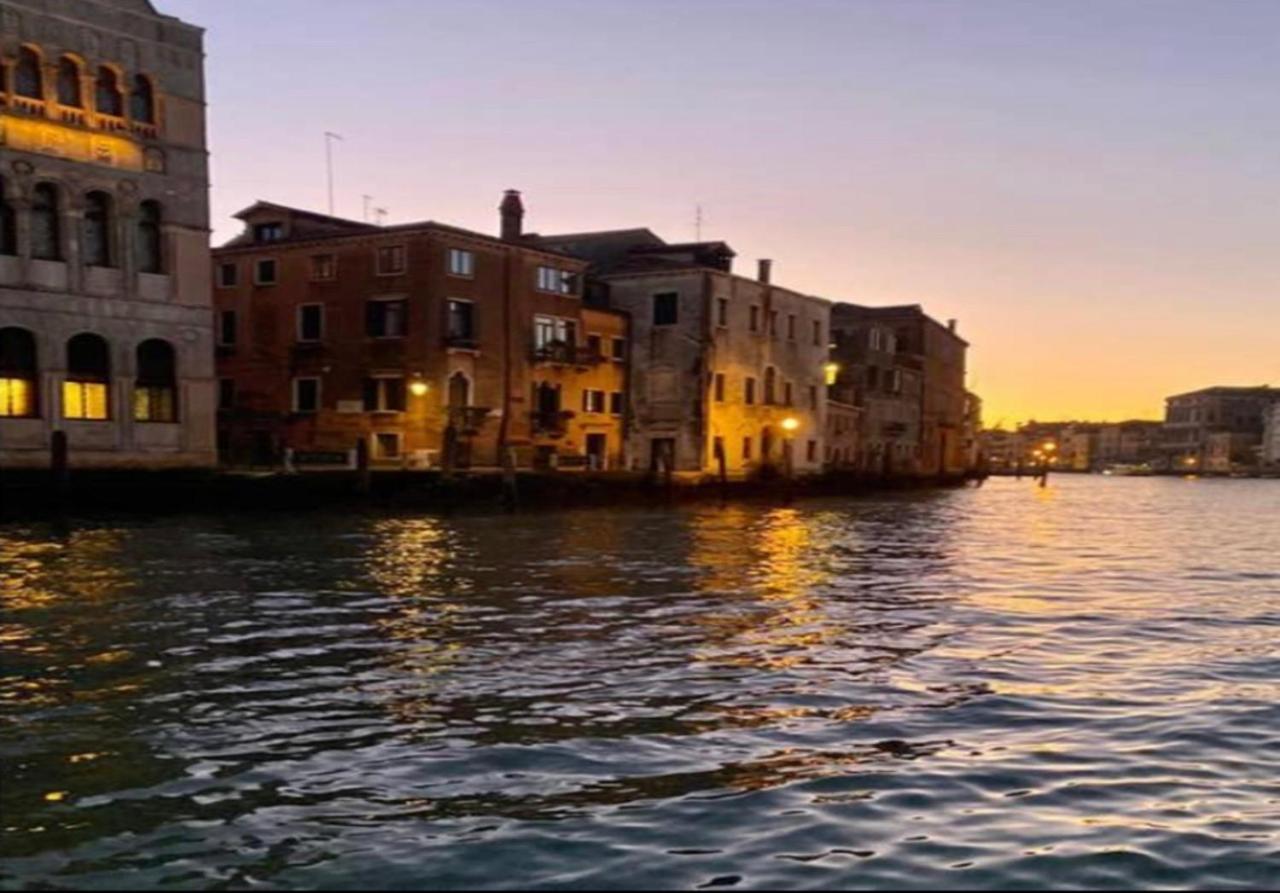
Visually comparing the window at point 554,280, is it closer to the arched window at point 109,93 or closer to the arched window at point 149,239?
the arched window at point 149,239

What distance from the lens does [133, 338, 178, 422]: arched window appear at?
96.3 ft

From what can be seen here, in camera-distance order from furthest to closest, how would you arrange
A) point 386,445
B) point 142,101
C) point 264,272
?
point 264,272 → point 386,445 → point 142,101

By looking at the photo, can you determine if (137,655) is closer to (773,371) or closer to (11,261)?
(11,261)

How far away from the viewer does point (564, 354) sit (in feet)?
138

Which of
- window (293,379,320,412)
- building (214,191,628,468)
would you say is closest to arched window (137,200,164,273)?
building (214,191,628,468)

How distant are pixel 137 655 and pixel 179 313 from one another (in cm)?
2284

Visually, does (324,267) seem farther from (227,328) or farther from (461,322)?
(461,322)

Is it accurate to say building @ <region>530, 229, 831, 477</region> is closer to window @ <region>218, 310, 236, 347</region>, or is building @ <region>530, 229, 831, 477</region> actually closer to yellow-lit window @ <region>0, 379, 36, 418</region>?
window @ <region>218, 310, 236, 347</region>

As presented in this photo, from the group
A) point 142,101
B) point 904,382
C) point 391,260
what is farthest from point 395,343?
point 904,382

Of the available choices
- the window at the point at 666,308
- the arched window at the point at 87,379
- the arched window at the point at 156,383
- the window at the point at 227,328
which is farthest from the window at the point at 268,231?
the window at the point at 666,308

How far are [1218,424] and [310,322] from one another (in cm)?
15015

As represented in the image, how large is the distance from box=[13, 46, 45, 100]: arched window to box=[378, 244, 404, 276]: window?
12.6m

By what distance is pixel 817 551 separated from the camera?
22.2 meters

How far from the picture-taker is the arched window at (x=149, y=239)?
29.5 metres
